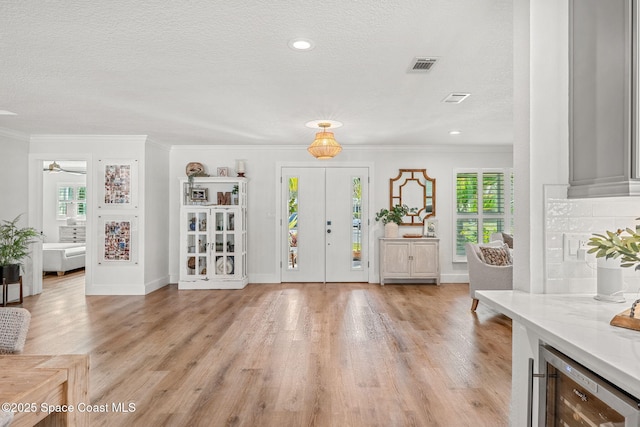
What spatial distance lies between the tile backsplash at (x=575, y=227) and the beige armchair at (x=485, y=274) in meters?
3.00

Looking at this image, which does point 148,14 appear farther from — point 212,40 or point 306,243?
point 306,243

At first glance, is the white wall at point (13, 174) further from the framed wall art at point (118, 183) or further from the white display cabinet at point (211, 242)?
the white display cabinet at point (211, 242)

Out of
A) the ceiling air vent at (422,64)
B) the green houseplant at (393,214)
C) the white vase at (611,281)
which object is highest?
the ceiling air vent at (422,64)

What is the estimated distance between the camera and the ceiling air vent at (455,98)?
383cm

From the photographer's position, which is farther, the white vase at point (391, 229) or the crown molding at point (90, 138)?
the white vase at point (391, 229)

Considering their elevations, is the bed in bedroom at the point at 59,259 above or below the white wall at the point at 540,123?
below

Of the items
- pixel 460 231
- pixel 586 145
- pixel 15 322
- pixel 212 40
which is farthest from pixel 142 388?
pixel 460 231

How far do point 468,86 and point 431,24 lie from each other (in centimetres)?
137

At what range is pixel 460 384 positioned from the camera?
9.24ft

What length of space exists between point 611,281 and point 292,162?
5563mm

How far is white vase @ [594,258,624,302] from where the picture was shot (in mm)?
1599

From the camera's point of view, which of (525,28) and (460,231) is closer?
(525,28)

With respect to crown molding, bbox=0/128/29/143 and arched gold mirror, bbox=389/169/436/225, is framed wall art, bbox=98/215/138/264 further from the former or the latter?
arched gold mirror, bbox=389/169/436/225

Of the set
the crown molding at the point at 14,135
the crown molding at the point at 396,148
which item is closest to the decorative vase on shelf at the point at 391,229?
the crown molding at the point at 396,148
